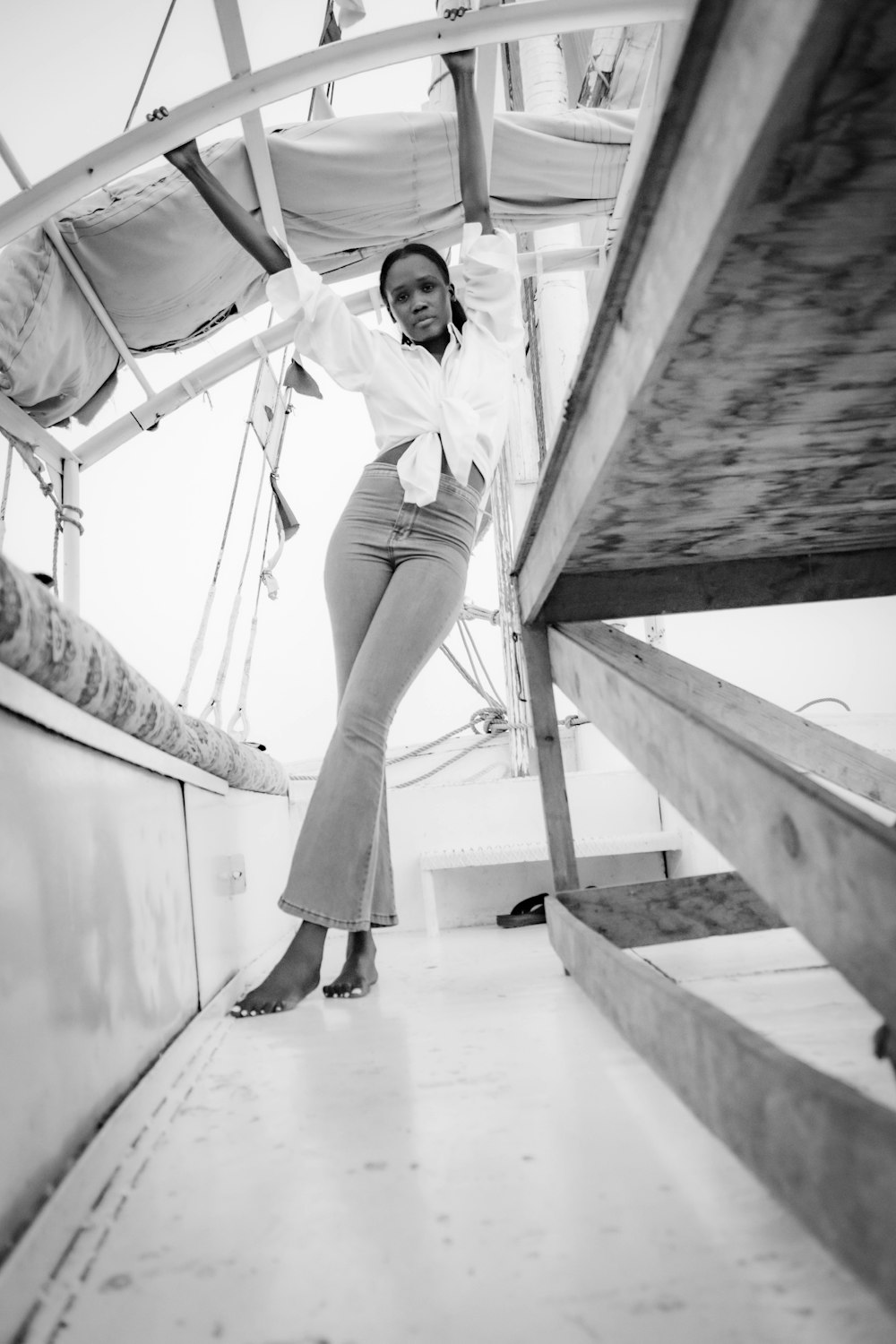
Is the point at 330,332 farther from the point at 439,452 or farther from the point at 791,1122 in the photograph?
the point at 791,1122

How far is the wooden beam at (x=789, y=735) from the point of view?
105 cm

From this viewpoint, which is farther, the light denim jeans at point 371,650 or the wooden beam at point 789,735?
the light denim jeans at point 371,650

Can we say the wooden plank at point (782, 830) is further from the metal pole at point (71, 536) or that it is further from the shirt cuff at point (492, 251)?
the metal pole at point (71, 536)

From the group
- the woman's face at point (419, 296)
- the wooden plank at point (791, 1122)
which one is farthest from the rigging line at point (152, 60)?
the wooden plank at point (791, 1122)

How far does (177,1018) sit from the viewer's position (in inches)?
39.8

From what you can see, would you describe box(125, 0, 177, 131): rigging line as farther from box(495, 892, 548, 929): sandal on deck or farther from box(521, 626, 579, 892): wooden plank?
box(495, 892, 548, 929): sandal on deck

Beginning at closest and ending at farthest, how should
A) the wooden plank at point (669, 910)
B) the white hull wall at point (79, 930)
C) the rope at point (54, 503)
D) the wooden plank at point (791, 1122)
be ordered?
the wooden plank at point (791, 1122)
the white hull wall at point (79, 930)
the wooden plank at point (669, 910)
the rope at point (54, 503)

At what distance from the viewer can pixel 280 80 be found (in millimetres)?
1717

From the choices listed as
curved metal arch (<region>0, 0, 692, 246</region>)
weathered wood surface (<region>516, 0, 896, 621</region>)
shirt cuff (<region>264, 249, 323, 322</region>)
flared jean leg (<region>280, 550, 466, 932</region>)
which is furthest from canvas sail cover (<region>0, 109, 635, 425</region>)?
weathered wood surface (<region>516, 0, 896, 621</region>)

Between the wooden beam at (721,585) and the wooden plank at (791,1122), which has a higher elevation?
the wooden beam at (721,585)

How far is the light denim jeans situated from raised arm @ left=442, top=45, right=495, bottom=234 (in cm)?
44

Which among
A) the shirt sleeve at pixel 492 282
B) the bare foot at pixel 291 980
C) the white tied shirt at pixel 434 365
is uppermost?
the shirt sleeve at pixel 492 282

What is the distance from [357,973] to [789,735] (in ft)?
2.20

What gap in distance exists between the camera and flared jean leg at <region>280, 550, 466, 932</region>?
1.23m
